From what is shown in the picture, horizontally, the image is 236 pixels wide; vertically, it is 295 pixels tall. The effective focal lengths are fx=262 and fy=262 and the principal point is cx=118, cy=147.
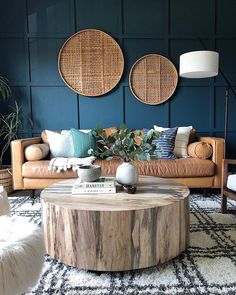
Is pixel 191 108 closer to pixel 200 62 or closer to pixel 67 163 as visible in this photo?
pixel 200 62

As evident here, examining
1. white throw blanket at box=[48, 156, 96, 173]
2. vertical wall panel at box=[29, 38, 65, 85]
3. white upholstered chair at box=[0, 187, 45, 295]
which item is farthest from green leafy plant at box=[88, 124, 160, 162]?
vertical wall panel at box=[29, 38, 65, 85]

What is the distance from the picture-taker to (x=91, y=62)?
3.54 m

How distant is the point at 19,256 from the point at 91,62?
9.88ft

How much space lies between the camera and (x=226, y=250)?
67.4 inches

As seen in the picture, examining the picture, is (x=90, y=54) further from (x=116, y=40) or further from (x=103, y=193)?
(x=103, y=193)

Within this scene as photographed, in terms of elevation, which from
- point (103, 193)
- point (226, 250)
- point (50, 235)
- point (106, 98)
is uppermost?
point (106, 98)

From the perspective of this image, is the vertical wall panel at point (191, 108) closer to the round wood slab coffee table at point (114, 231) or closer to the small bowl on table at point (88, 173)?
the small bowl on table at point (88, 173)

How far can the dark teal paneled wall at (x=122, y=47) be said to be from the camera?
3.50m

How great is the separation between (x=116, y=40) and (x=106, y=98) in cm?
79

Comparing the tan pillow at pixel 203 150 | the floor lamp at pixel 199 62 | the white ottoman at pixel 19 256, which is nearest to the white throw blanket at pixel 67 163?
the tan pillow at pixel 203 150

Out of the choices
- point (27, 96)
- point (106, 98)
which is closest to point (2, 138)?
point (27, 96)

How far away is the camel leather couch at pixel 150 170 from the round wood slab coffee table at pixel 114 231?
1213 mm

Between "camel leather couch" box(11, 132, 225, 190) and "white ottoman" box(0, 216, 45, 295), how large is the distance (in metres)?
1.60

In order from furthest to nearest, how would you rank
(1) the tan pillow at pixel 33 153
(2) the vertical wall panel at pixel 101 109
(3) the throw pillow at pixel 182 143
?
(2) the vertical wall panel at pixel 101 109, (3) the throw pillow at pixel 182 143, (1) the tan pillow at pixel 33 153
